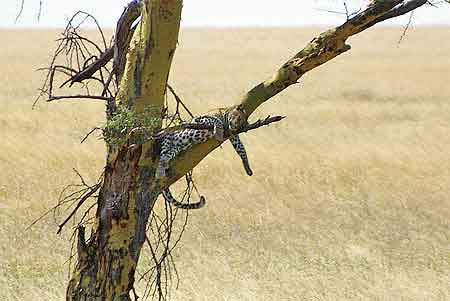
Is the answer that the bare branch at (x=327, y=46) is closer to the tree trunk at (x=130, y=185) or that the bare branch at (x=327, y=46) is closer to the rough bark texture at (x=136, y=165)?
the rough bark texture at (x=136, y=165)

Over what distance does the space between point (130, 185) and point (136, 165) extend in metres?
0.16

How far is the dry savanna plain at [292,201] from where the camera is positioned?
12.6 metres

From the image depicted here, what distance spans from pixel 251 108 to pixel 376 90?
79.0 ft

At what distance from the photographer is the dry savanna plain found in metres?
12.6

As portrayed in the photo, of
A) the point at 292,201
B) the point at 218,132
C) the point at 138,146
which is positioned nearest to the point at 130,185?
the point at 138,146

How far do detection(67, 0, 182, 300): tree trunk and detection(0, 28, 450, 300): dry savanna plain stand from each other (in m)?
5.54

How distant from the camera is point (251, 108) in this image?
20.4 ft

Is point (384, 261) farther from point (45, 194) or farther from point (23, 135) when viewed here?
point (23, 135)

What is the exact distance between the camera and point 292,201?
1600cm

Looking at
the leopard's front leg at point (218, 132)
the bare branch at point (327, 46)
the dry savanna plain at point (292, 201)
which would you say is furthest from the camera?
the dry savanna plain at point (292, 201)

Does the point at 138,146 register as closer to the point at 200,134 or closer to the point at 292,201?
the point at 200,134

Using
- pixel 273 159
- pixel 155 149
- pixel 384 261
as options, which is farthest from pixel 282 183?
pixel 155 149

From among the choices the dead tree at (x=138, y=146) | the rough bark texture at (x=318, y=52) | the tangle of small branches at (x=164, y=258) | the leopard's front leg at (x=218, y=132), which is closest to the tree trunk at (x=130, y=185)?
the dead tree at (x=138, y=146)

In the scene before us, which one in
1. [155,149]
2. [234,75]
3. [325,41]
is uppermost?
[325,41]
